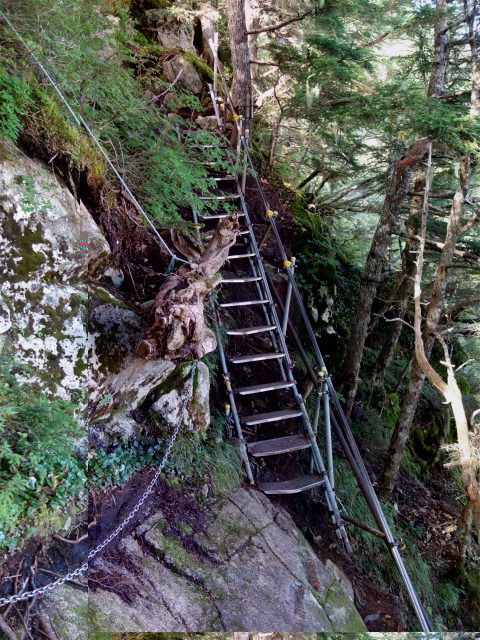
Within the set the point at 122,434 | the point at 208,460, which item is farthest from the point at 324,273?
the point at 122,434

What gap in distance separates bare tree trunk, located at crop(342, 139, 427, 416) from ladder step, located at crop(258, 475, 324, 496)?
0.99 meters

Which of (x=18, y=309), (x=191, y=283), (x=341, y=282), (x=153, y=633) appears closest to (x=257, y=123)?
(x=341, y=282)

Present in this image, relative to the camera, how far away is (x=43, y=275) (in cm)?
225

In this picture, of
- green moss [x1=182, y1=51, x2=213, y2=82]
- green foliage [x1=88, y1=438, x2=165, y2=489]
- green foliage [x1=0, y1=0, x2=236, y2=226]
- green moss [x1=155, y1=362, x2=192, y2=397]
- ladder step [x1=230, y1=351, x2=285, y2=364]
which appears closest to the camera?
green foliage [x1=0, y1=0, x2=236, y2=226]

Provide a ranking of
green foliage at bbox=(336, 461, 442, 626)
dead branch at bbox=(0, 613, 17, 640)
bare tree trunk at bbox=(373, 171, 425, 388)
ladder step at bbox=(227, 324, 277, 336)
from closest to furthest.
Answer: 1. dead branch at bbox=(0, 613, 17, 640)
2. green foliage at bbox=(336, 461, 442, 626)
3. ladder step at bbox=(227, 324, 277, 336)
4. bare tree trunk at bbox=(373, 171, 425, 388)

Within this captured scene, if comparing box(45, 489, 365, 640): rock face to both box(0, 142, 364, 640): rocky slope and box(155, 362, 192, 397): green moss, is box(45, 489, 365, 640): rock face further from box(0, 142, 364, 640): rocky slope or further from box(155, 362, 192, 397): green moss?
box(155, 362, 192, 397): green moss

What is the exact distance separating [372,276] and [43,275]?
3233 millimetres

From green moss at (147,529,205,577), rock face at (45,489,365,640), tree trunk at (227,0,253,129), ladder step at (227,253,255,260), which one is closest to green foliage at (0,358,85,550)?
rock face at (45,489,365,640)

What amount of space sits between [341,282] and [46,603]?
13.4 ft

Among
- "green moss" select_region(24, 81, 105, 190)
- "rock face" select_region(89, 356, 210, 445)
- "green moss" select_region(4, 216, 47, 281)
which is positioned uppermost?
"green moss" select_region(24, 81, 105, 190)

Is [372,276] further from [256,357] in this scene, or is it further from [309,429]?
[309,429]

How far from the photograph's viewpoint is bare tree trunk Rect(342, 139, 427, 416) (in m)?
4.16

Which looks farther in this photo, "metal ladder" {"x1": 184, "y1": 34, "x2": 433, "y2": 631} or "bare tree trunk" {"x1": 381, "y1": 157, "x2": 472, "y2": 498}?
"bare tree trunk" {"x1": 381, "y1": 157, "x2": 472, "y2": 498}

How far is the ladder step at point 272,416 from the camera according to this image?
334 cm
